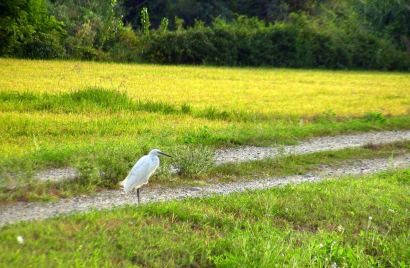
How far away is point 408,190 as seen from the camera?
11.9 m

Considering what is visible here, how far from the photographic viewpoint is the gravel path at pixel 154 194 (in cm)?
911

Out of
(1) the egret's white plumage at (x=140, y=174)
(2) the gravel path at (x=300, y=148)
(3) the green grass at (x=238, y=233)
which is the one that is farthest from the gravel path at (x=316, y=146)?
(1) the egret's white plumage at (x=140, y=174)

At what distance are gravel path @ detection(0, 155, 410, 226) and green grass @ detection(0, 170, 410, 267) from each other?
692mm

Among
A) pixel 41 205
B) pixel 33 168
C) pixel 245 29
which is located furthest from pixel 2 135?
pixel 245 29

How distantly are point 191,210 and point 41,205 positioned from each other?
217 cm

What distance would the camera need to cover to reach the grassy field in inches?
500

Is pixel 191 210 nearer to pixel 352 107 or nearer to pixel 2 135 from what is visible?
pixel 2 135

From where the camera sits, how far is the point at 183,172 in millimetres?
12102

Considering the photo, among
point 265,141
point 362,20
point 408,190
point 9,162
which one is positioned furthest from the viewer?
point 362,20

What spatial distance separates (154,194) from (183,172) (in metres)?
1.29

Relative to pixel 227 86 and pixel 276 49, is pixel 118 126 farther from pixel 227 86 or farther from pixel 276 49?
pixel 276 49

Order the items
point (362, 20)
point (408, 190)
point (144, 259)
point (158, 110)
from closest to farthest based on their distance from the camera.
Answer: point (144, 259) → point (408, 190) → point (158, 110) → point (362, 20)

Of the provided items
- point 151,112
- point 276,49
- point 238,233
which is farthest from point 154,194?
point 276,49

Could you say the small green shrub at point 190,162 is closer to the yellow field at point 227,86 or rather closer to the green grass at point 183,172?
the green grass at point 183,172
